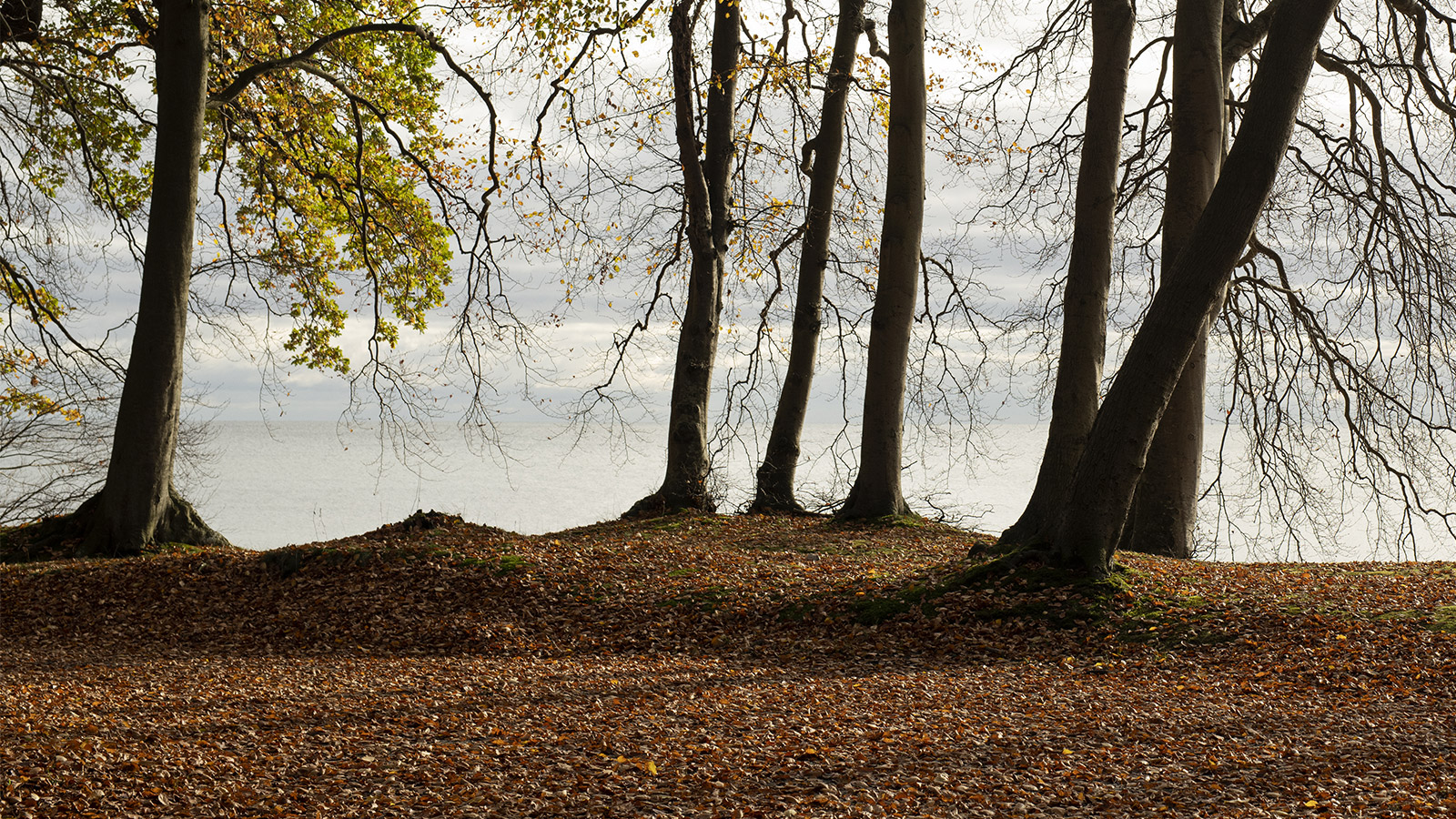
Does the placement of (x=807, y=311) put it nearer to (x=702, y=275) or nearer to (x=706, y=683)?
(x=702, y=275)

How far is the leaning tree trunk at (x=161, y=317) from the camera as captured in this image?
9.61 meters

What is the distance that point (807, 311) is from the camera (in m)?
12.8

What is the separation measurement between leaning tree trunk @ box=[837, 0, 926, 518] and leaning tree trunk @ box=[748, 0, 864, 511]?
1.73m

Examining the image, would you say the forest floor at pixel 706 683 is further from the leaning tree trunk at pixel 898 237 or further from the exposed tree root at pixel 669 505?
the exposed tree root at pixel 669 505

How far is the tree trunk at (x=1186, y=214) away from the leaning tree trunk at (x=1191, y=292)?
9.95ft

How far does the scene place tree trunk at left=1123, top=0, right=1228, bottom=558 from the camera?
30.9ft

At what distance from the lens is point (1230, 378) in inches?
482

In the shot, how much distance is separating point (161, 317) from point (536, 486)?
2979 centimetres

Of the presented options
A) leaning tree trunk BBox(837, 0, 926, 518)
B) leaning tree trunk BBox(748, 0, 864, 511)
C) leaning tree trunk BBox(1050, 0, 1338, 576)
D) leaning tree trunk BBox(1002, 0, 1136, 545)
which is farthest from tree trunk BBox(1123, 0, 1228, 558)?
leaning tree trunk BBox(748, 0, 864, 511)

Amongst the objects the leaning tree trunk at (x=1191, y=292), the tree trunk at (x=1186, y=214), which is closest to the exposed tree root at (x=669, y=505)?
the tree trunk at (x=1186, y=214)

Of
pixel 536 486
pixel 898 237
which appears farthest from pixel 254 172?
pixel 536 486

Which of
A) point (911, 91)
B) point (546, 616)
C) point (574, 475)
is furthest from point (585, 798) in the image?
point (574, 475)

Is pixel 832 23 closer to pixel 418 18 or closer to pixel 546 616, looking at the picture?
pixel 418 18

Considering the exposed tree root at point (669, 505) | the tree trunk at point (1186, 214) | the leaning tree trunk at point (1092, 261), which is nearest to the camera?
the leaning tree trunk at point (1092, 261)
